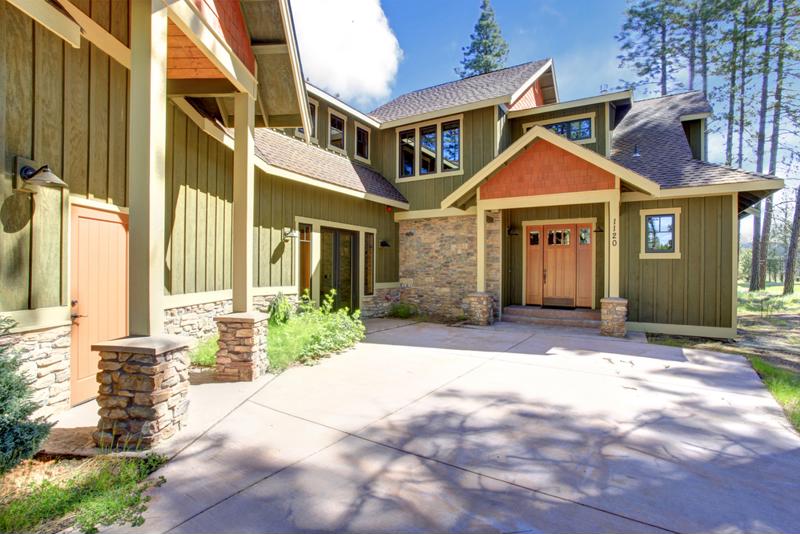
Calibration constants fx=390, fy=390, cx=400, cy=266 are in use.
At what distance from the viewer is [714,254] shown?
827cm

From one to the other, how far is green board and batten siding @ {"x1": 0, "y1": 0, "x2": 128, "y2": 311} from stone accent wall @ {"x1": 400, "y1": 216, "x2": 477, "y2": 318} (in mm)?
8112

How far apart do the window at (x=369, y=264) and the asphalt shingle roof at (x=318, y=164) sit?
1.30 metres

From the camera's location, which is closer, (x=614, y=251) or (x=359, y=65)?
(x=614, y=251)

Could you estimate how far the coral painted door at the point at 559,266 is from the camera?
1080cm

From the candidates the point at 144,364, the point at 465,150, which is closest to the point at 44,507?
the point at 144,364

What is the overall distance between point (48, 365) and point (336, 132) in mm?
8901

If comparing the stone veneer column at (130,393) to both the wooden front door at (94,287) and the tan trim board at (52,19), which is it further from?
the tan trim board at (52,19)

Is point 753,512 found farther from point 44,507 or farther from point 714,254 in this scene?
point 714,254

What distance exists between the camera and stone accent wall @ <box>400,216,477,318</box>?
10.9 m

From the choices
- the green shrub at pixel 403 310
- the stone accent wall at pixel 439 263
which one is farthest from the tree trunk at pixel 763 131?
the green shrub at pixel 403 310

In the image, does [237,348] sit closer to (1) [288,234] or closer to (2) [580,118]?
(1) [288,234]

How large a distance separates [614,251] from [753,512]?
657 centimetres

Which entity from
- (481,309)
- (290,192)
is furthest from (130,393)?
(481,309)

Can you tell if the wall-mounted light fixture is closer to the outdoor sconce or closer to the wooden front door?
the wooden front door
